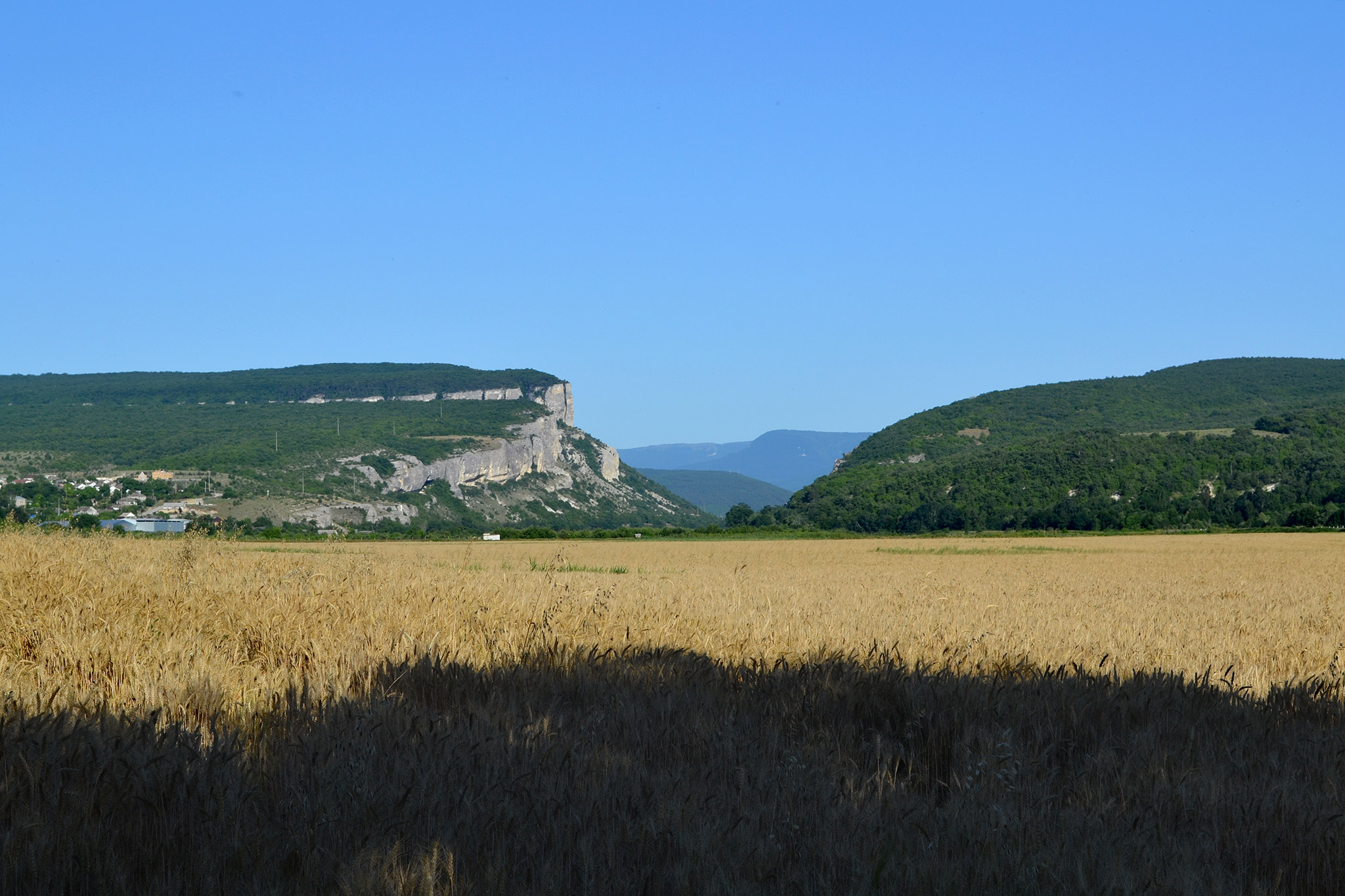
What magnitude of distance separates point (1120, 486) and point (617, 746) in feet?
373

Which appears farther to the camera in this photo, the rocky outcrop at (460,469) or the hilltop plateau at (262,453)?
the rocky outcrop at (460,469)

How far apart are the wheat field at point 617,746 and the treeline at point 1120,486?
9018cm

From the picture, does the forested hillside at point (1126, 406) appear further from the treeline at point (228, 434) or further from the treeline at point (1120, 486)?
the treeline at point (228, 434)

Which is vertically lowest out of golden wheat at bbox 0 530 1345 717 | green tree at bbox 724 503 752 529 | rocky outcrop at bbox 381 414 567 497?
green tree at bbox 724 503 752 529

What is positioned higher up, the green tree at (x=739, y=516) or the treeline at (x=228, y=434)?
the treeline at (x=228, y=434)

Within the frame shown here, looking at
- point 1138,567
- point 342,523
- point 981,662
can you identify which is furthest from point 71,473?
point 981,662

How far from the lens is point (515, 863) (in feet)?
9.82

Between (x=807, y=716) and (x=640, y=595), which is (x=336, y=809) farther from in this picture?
(x=640, y=595)

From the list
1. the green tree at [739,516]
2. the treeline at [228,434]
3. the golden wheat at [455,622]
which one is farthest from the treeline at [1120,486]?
the golden wheat at [455,622]

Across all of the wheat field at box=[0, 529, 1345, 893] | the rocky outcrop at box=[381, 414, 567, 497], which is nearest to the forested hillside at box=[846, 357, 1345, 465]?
the rocky outcrop at box=[381, 414, 567, 497]

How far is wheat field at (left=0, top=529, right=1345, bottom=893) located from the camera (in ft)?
9.90

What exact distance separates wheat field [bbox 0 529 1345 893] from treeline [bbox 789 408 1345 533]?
90177 mm

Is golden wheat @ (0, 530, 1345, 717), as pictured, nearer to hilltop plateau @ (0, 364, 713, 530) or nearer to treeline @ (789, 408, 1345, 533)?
hilltop plateau @ (0, 364, 713, 530)

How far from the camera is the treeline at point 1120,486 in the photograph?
91.3 meters
